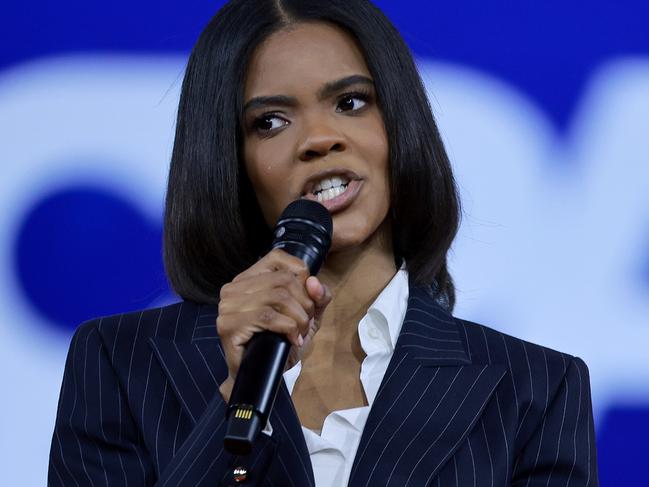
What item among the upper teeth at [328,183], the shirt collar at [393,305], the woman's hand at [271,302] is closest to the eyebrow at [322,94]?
the upper teeth at [328,183]

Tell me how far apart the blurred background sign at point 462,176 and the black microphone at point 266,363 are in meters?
0.80

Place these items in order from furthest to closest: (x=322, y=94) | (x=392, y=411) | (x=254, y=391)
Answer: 1. (x=322, y=94)
2. (x=392, y=411)
3. (x=254, y=391)

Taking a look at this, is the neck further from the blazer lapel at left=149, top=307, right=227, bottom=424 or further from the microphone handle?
the microphone handle

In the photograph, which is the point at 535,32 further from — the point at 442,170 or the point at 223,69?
the point at 223,69

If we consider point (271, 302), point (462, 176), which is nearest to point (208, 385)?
point (271, 302)

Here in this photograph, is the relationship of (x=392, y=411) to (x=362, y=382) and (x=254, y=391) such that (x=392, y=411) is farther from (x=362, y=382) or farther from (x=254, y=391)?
(x=254, y=391)

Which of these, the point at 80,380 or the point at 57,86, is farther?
the point at 57,86

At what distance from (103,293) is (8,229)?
19 centimetres

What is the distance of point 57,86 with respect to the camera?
191 cm

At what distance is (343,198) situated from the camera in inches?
52.6

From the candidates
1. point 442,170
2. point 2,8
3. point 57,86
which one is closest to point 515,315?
point 442,170

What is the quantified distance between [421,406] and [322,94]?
390 millimetres

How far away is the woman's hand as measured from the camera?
97cm

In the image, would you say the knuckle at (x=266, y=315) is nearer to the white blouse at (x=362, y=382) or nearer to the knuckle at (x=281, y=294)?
the knuckle at (x=281, y=294)
